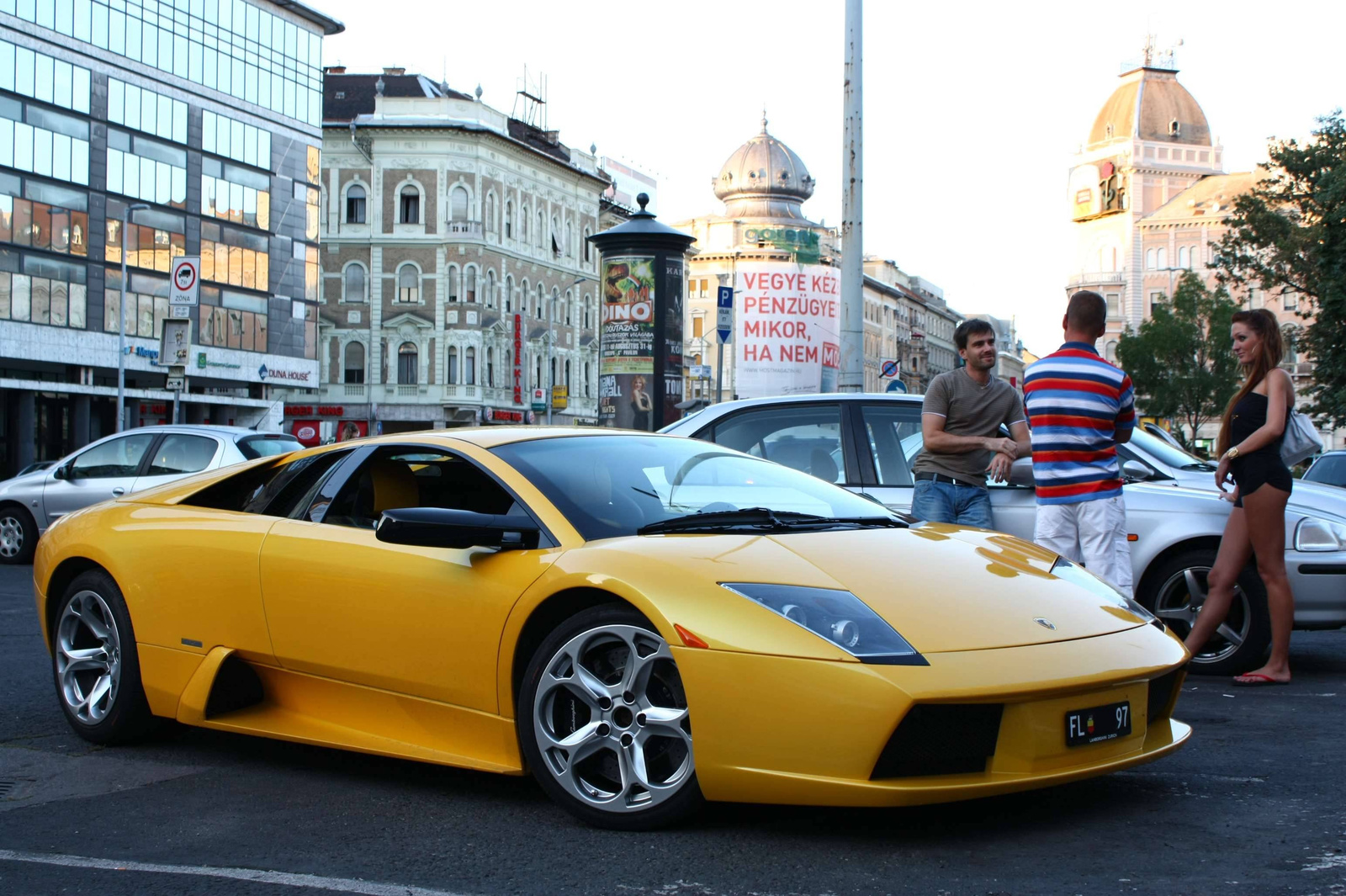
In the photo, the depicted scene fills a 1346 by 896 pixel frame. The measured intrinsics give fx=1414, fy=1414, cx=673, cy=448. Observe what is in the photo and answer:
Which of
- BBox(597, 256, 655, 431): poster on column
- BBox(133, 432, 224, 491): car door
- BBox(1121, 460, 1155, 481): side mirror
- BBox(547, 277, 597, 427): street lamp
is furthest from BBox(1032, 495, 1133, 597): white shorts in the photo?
BBox(547, 277, 597, 427): street lamp

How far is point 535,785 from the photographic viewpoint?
15.1 feet

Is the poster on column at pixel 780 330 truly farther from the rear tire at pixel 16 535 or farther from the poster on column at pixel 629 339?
the rear tire at pixel 16 535

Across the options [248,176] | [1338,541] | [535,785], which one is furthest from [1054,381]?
[248,176]

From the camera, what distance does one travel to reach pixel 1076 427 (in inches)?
256

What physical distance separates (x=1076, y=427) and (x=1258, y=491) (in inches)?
35.7

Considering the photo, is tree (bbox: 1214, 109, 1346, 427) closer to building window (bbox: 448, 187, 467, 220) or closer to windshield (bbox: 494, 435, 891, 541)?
windshield (bbox: 494, 435, 891, 541)

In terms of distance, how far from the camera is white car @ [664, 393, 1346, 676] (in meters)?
6.99

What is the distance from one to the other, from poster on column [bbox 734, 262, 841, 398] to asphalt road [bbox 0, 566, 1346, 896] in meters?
81.8

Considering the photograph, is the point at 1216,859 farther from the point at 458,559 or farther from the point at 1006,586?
the point at 458,559

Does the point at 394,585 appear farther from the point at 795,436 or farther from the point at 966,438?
the point at 795,436

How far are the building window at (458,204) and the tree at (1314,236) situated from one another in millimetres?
40273

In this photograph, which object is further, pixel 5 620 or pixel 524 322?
pixel 524 322

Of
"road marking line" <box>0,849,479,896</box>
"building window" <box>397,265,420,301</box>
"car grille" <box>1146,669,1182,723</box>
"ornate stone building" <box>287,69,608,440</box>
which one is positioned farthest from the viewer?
"building window" <box>397,265,420,301</box>

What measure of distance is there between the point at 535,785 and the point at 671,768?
0.85m
